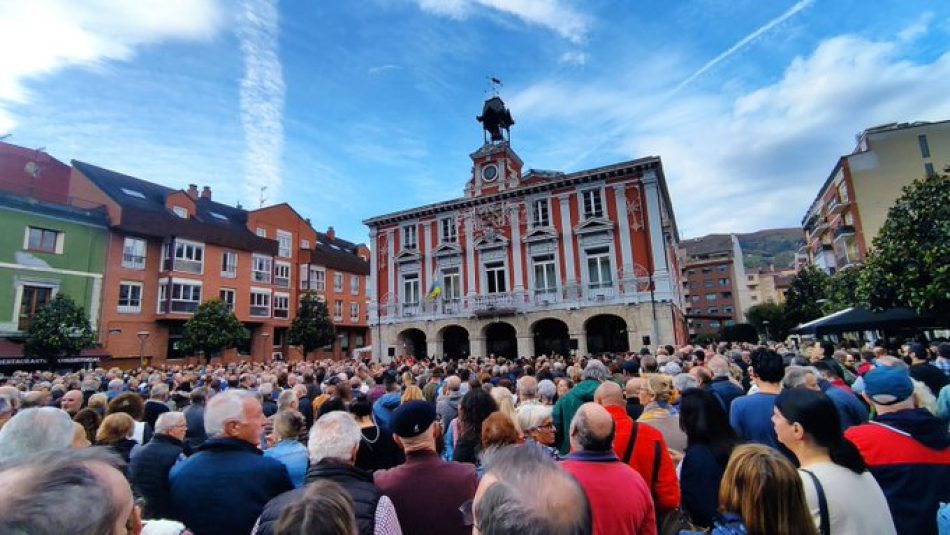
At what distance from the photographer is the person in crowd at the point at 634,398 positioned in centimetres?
504

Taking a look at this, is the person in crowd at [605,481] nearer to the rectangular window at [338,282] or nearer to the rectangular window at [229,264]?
the rectangular window at [229,264]

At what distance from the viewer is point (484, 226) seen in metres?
27.9

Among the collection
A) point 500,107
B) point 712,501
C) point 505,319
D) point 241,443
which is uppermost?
point 500,107

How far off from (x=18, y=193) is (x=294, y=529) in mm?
36551

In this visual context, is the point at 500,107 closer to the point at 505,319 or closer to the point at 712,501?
the point at 505,319

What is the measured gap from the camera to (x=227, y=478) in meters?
2.87

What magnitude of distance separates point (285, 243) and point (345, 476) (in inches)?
1615

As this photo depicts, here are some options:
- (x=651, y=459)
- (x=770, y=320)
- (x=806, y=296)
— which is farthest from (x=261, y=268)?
(x=770, y=320)

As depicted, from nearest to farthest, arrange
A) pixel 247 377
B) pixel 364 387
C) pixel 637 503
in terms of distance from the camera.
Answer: pixel 637 503, pixel 364 387, pixel 247 377

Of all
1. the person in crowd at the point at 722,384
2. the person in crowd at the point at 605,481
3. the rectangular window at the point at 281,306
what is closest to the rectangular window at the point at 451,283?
the rectangular window at the point at 281,306

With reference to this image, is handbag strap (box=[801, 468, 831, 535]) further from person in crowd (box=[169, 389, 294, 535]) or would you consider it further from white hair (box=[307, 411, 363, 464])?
person in crowd (box=[169, 389, 294, 535])

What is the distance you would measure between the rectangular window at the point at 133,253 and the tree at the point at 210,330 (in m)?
4.93

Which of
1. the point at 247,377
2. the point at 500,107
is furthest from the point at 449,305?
the point at 247,377

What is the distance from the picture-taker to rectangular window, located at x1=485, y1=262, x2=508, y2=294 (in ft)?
89.4
